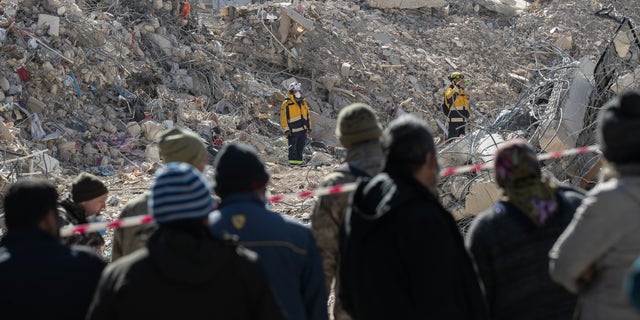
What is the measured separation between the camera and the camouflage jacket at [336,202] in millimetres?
3926

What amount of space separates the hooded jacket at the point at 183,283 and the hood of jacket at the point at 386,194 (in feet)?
1.87

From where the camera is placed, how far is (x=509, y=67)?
69.9ft

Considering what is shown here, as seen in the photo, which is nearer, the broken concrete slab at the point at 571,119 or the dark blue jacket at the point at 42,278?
the dark blue jacket at the point at 42,278

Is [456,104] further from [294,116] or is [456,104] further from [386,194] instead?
[386,194]

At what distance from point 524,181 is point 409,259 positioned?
614 mm

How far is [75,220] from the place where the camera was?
14.9 feet

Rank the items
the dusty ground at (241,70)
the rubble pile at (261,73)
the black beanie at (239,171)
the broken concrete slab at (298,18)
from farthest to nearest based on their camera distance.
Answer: the broken concrete slab at (298,18) → the dusty ground at (241,70) → the rubble pile at (261,73) → the black beanie at (239,171)

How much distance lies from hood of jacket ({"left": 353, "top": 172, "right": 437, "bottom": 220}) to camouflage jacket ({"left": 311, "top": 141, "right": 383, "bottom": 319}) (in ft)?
2.38

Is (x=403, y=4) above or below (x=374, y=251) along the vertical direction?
above

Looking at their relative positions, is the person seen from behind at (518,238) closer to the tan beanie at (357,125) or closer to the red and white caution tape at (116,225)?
the tan beanie at (357,125)

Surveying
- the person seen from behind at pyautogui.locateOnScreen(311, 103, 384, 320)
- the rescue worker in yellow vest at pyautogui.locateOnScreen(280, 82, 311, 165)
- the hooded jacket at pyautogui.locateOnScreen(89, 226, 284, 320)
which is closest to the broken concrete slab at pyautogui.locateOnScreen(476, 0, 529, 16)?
the rescue worker in yellow vest at pyautogui.locateOnScreen(280, 82, 311, 165)

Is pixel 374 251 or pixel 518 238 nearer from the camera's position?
pixel 374 251

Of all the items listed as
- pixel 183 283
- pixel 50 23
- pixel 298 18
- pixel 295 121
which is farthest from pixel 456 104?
pixel 183 283

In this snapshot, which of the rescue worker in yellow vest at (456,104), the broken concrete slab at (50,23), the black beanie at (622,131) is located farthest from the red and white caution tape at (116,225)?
the broken concrete slab at (50,23)
